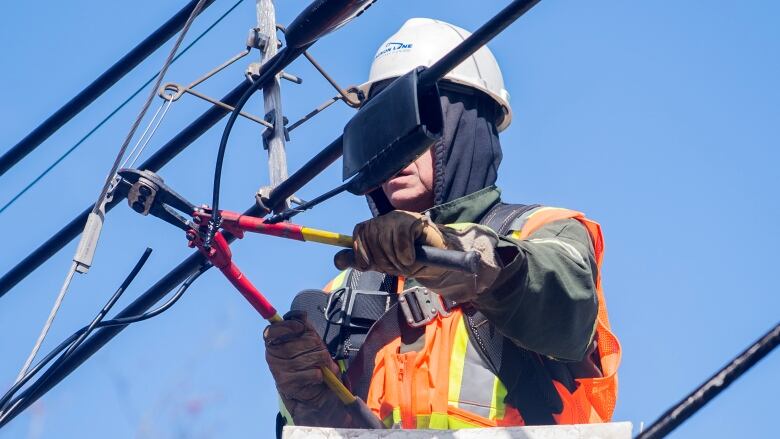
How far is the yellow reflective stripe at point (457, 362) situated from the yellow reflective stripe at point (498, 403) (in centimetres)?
13

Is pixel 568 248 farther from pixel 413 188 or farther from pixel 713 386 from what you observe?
pixel 713 386

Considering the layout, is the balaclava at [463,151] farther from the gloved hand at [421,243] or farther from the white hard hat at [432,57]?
the gloved hand at [421,243]

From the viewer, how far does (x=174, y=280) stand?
7000 millimetres

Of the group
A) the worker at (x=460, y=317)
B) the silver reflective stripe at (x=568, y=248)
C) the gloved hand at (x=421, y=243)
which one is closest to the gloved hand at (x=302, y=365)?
the worker at (x=460, y=317)

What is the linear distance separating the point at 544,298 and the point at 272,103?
9.65 ft

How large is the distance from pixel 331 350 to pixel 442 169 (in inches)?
33.8

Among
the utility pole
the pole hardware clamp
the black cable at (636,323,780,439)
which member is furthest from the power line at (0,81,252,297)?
the black cable at (636,323,780,439)

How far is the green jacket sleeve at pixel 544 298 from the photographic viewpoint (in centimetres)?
491

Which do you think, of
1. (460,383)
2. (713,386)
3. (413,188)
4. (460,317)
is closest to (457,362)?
(460,383)

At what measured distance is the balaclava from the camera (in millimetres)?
5945

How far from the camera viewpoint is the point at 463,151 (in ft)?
19.9

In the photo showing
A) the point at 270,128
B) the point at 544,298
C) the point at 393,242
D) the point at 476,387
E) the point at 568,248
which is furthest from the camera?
the point at 270,128

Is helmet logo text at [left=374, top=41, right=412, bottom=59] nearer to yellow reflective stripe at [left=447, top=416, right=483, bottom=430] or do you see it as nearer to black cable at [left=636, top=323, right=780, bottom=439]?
yellow reflective stripe at [left=447, top=416, right=483, bottom=430]

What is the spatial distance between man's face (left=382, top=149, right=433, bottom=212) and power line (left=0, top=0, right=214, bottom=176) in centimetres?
241
